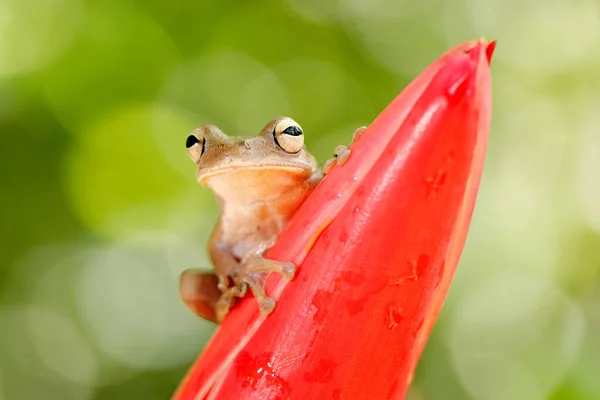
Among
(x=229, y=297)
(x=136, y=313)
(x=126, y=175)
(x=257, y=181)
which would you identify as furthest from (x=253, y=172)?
(x=136, y=313)

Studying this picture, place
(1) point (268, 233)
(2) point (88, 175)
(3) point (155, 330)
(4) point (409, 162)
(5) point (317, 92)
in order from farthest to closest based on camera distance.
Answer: (3) point (155, 330) < (5) point (317, 92) < (2) point (88, 175) < (1) point (268, 233) < (4) point (409, 162)

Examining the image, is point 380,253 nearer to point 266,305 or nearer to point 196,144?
point 266,305

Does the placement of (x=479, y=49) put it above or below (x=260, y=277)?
above

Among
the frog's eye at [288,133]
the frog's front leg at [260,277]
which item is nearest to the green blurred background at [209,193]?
the frog's eye at [288,133]

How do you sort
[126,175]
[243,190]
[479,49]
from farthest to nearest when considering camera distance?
[126,175] < [243,190] < [479,49]

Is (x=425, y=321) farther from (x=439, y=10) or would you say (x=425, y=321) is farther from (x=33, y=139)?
(x=439, y=10)

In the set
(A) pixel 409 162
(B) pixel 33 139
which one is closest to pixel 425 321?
(A) pixel 409 162
